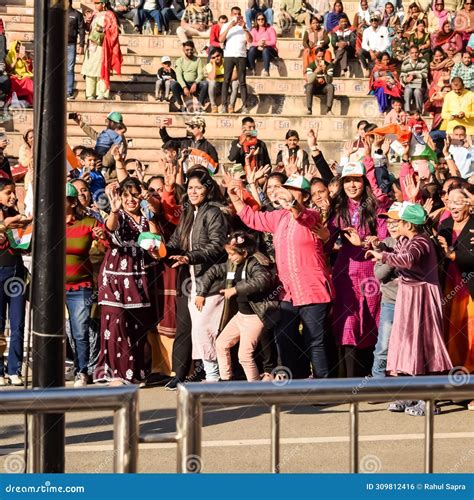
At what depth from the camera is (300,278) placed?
10.4 meters

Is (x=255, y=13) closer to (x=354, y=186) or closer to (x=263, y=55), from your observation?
(x=263, y=55)

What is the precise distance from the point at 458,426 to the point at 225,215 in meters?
2.79

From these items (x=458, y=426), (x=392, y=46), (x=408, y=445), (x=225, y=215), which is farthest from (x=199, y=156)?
(x=392, y=46)

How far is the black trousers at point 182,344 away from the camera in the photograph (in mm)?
11070

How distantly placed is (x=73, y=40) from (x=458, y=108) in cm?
597

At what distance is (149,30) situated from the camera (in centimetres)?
2420

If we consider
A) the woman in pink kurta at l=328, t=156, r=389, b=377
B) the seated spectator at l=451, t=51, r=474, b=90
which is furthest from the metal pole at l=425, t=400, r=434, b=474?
the seated spectator at l=451, t=51, r=474, b=90

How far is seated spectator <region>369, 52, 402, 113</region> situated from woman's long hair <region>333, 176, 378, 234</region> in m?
10.8

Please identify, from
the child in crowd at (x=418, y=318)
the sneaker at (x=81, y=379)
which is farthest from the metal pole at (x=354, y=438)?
the sneaker at (x=81, y=379)

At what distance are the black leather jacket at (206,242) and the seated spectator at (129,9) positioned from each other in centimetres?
1364

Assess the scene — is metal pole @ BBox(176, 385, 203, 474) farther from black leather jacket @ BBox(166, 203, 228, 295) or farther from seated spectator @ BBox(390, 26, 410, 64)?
seated spectator @ BBox(390, 26, 410, 64)

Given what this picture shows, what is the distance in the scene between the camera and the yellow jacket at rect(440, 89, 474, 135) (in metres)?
19.6

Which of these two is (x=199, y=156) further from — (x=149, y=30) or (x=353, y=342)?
(x=149, y=30)

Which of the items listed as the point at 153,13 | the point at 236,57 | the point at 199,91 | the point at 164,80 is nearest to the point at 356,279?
the point at 236,57
